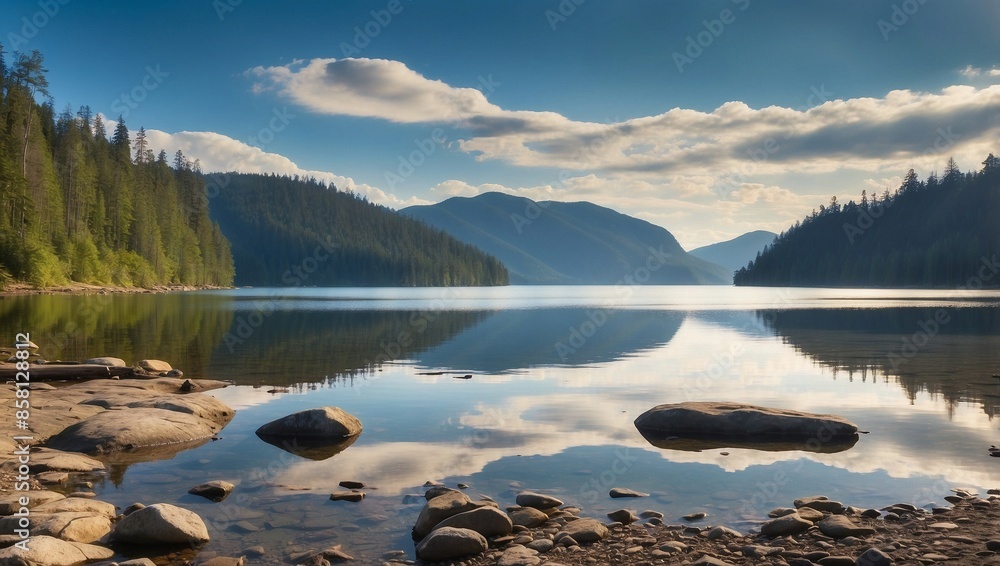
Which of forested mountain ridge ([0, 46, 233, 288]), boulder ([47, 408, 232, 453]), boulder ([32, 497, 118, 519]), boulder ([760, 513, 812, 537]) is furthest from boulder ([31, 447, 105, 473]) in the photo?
forested mountain ridge ([0, 46, 233, 288])

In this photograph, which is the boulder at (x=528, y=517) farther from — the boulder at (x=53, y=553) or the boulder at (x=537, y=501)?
the boulder at (x=53, y=553)

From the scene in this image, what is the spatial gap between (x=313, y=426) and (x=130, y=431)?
12.9 feet

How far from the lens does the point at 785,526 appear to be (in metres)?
9.71

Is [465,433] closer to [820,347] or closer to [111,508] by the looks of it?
[111,508]

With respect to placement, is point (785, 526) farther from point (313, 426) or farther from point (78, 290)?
point (78, 290)

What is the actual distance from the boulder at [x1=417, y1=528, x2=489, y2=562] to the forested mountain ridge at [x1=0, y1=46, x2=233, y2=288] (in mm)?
82711

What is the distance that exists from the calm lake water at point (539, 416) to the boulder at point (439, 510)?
15.6 inches

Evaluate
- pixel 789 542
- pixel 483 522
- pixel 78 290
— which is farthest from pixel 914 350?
pixel 78 290

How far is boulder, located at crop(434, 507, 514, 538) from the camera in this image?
9633mm

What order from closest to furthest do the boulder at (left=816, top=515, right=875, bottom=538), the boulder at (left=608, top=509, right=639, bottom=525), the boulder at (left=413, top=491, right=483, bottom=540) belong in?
the boulder at (left=816, top=515, right=875, bottom=538) < the boulder at (left=413, top=491, right=483, bottom=540) < the boulder at (left=608, top=509, right=639, bottom=525)

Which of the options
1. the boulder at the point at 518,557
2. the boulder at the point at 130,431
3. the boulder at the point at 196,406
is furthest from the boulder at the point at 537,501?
the boulder at the point at 196,406

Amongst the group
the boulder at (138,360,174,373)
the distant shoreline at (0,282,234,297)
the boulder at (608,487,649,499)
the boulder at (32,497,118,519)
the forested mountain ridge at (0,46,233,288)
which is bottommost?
the boulder at (608,487,649,499)

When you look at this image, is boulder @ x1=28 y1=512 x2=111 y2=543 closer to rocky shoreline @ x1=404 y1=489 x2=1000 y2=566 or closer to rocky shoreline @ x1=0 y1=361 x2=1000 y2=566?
rocky shoreline @ x1=0 y1=361 x2=1000 y2=566

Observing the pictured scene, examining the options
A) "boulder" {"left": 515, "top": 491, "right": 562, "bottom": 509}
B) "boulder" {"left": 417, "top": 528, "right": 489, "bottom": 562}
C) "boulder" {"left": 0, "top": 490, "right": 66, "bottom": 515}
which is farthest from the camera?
"boulder" {"left": 515, "top": 491, "right": 562, "bottom": 509}
